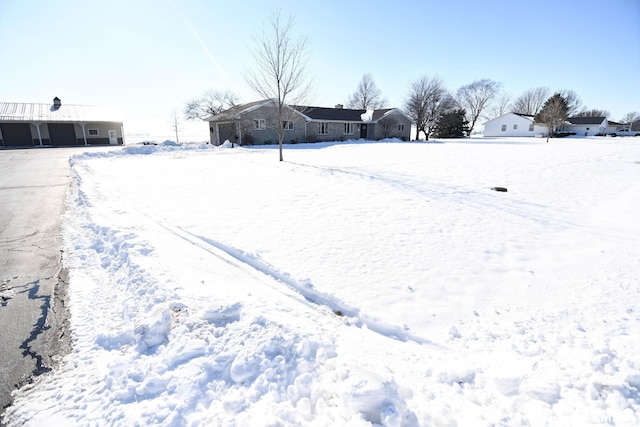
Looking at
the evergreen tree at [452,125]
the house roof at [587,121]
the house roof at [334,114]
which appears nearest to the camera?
the house roof at [334,114]

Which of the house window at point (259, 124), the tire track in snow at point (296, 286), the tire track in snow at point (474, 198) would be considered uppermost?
the house window at point (259, 124)

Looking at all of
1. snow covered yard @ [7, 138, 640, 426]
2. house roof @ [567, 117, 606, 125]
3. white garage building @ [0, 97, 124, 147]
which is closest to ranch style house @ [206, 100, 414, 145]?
white garage building @ [0, 97, 124, 147]

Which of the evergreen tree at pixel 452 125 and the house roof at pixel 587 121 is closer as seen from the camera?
the evergreen tree at pixel 452 125

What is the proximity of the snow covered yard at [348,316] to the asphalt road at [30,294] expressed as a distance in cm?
18

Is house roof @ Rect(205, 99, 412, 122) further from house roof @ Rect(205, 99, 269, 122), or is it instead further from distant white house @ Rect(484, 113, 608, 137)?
distant white house @ Rect(484, 113, 608, 137)

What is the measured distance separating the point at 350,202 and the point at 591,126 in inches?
2668

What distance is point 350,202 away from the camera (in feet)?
26.0

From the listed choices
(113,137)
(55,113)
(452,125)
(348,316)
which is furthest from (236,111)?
(452,125)

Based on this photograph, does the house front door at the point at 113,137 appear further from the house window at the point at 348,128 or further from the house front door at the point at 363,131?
the house front door at the point at 363,131

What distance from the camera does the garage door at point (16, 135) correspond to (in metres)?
33.1

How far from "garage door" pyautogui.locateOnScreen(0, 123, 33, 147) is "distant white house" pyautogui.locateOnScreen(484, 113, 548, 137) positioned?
67616 millimetres

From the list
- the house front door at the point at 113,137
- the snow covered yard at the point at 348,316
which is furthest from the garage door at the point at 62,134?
the snow covered yard at the point at 348,316

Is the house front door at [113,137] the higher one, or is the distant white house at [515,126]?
the distant white house at [515,126]

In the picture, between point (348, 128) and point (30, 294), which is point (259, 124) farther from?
point (30, 294)
